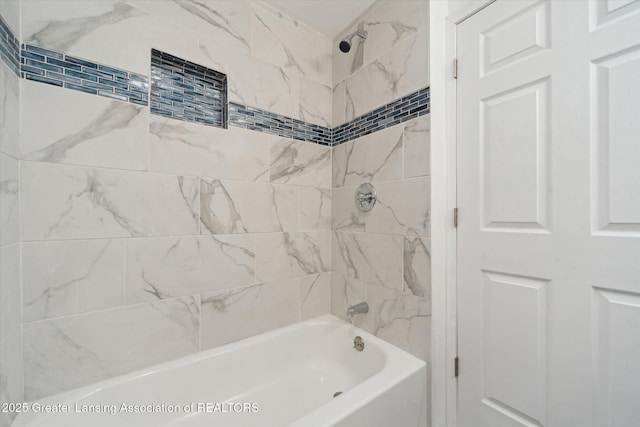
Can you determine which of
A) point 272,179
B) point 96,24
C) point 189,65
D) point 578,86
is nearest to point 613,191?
point 578,86

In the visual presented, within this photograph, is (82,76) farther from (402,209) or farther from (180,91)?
(402,209)

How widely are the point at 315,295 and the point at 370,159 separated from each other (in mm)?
932

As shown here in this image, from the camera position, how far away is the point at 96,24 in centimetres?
108

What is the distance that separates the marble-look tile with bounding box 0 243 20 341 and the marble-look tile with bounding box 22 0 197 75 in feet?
2.55

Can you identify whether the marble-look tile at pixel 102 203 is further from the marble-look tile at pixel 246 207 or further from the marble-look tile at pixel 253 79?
the marble-look tile at pixel 253 79

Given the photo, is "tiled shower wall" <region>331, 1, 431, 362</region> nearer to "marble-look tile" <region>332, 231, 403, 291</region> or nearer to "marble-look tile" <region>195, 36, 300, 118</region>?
"marble-look tile" <region>332, 231, 403, 291</region>

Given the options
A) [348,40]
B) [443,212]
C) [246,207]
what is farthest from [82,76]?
[443,212]

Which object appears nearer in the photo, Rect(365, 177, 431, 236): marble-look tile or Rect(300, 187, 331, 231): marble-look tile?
Rect(365, 177, 431, 236): marble-look tile

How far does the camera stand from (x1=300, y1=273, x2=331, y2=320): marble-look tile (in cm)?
167

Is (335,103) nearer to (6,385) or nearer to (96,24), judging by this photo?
(96,24)

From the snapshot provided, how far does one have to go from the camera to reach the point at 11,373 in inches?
34.7

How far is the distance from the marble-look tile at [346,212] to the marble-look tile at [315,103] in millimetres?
482

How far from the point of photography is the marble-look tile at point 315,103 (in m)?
1.68

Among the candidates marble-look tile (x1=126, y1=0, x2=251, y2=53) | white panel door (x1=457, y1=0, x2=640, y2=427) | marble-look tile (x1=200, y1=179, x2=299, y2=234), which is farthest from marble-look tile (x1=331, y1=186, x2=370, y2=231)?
marble-look tile (x1=126, y1=0, x2=251, y2=53)
